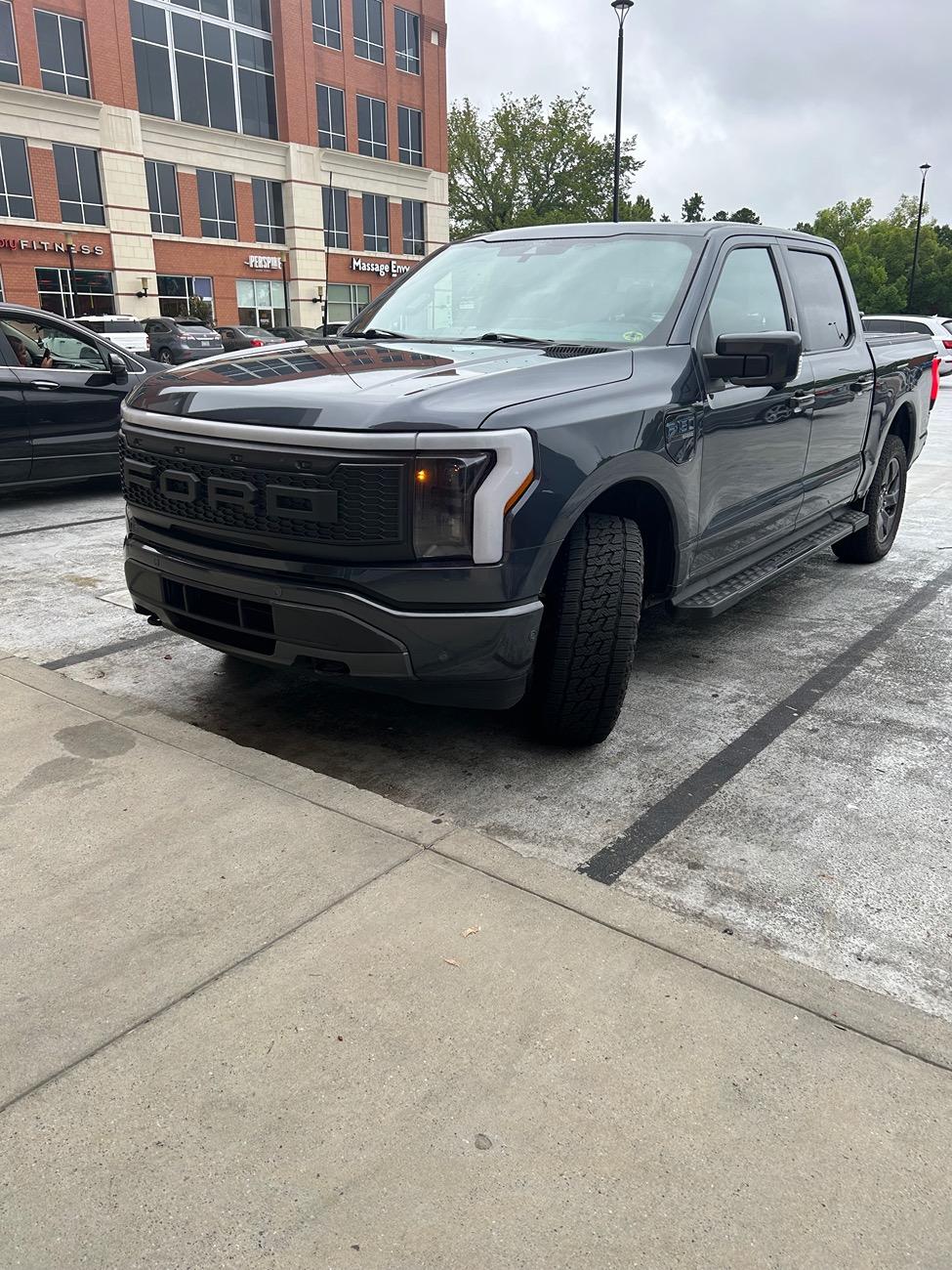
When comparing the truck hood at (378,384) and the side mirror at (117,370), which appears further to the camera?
the side mirror at (117,370)

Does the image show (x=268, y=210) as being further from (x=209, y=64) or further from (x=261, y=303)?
(x=209, y=64)

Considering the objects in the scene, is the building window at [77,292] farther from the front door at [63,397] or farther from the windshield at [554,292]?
the windshield at [554,292]

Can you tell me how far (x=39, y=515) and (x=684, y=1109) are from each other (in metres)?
7.52

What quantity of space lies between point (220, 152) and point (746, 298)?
42.3 m

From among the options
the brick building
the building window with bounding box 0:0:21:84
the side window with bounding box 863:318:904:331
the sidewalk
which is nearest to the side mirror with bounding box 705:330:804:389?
the sidewalk

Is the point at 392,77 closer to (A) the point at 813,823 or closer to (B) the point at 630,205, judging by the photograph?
(B) the point at 630,205

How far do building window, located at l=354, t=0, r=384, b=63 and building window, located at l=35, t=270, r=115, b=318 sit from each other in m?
17.6

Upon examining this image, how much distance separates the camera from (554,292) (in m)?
4.28

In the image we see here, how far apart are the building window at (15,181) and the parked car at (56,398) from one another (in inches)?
1240

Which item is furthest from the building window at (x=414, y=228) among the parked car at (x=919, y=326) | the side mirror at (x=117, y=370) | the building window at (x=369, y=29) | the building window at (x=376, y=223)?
the side mirror at (x=117, y=370)

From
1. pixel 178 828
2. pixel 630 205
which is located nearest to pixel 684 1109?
pixel 178 828

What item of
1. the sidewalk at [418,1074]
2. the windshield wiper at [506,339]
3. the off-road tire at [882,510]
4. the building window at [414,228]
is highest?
the building window at [414,228]

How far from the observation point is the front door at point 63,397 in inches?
320

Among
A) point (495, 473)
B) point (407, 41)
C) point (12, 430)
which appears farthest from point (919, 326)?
point (407, 41)
